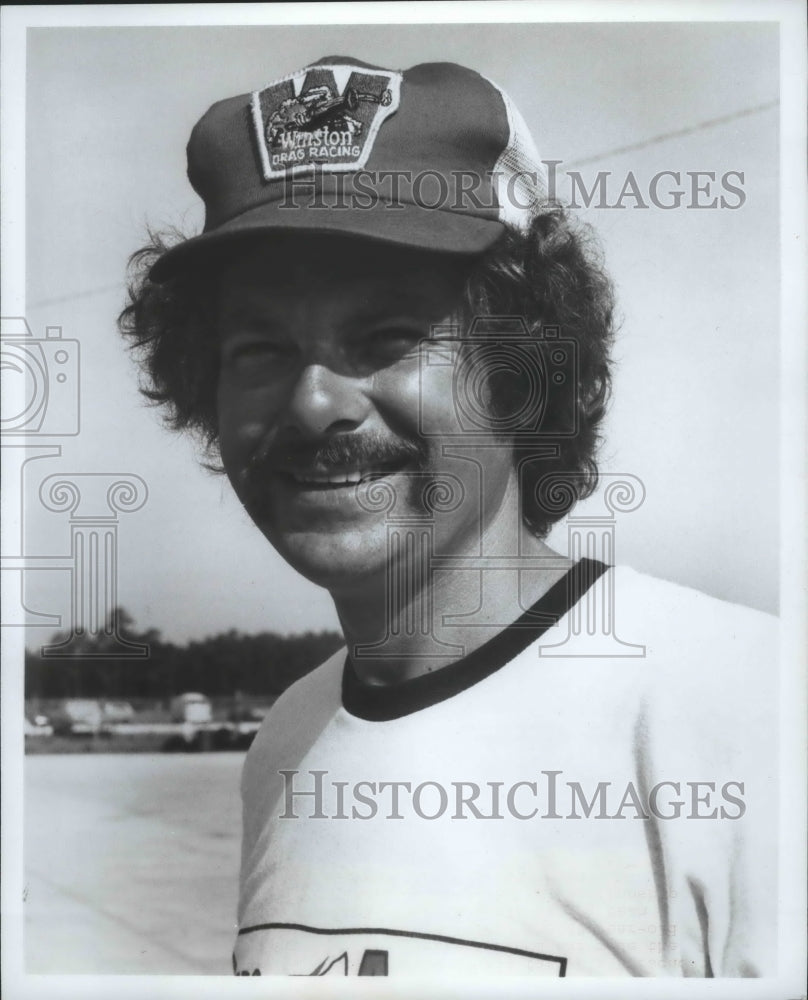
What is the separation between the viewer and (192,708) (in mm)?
2922

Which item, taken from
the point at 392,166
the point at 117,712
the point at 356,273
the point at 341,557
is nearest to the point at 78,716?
the point at 117,712

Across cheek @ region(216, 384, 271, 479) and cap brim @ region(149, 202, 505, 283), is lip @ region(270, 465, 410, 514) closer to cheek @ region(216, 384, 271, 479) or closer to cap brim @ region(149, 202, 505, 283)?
cheek @ region(216, 384, 271, 479)

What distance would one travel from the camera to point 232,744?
Result: 9.55 ft

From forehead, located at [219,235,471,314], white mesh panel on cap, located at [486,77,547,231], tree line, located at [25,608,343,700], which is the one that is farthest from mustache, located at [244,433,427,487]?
white mesh panel on cap, located at [486,77,547,231]

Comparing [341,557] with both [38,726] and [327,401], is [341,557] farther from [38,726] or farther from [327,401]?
[38,726]

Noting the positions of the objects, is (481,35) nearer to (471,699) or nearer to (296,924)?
→ (471,699)

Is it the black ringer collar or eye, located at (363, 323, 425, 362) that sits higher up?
eye, located at (363, 323, 425, 362)

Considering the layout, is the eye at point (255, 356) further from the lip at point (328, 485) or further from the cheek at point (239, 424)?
the lip at point (328, 485)

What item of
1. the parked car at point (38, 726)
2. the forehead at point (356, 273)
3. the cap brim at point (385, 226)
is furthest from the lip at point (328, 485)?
the parked car at point (38, 726)

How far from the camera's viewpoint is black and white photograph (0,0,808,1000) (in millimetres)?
2760

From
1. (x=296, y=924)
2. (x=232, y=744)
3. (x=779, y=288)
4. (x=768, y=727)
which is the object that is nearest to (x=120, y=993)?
(x=296, y=924)

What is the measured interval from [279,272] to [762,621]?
134 centimetres

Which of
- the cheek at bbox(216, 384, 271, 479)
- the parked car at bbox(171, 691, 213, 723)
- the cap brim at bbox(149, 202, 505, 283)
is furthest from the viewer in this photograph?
the parked car at bbox(171, 691, 213, 723)

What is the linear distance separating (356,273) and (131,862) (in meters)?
1.49
